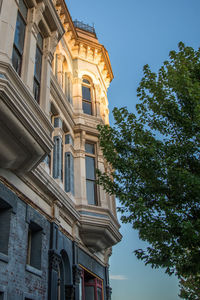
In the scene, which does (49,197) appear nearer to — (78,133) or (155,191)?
(155,191)

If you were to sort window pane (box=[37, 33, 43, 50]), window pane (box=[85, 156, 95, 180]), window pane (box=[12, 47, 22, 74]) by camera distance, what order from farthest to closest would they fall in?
window pane (box=[85, 156, 95, 180]) < window pane (box=[37, 33, 43, 50]) < window pane (box=[12, 47, 22, 74])

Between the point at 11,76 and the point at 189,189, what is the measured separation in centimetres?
542

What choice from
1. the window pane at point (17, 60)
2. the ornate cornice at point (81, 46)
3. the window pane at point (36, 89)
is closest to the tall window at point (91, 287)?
the window pane at point (36, 89)

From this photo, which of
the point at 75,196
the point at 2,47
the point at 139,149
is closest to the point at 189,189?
the point at 139,149

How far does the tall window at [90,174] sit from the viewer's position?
592 inches

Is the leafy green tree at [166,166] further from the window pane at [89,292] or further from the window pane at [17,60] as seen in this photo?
the window pane at [89,292]

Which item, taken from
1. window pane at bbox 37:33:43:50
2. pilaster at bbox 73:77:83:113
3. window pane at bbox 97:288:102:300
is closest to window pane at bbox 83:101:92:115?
pilaster at bbox 73:77:83:113

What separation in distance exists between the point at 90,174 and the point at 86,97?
518 centimetres

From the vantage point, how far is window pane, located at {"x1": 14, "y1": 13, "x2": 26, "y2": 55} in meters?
8.82

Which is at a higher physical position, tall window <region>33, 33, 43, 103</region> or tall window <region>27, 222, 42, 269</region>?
tall window <region>33, 33, 43, 103</region>

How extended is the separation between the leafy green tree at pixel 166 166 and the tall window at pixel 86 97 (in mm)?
6872

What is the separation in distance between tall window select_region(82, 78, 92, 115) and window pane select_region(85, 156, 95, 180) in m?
3.12

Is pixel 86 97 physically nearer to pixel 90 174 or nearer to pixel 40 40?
pixel 90 174

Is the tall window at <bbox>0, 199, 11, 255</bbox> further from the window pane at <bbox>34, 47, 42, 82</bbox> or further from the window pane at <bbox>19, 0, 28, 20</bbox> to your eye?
the window pane at <bbox>19, 0, 28, 20</bbox>
